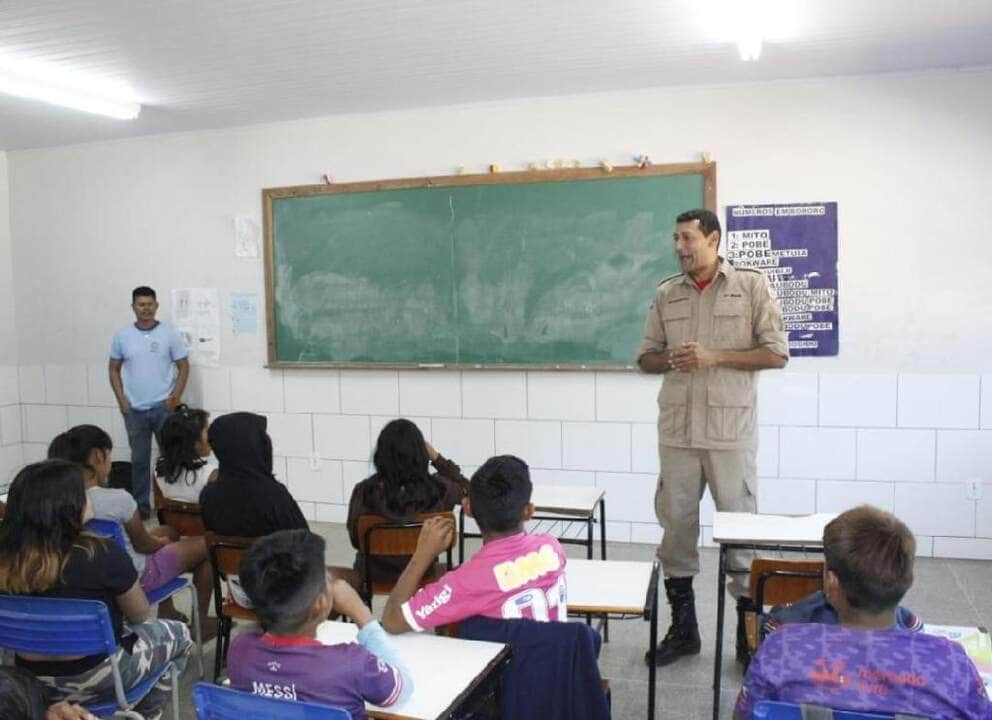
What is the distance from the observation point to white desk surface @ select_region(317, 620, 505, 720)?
171 cm

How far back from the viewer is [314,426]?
5.86 meters

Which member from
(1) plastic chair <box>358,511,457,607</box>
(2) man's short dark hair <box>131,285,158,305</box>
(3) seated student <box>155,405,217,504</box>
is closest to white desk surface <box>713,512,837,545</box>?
(1) plastic chair <box>358,511,457,607</box>

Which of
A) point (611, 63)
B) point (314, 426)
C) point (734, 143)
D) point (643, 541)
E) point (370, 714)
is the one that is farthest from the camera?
point (314, 426)

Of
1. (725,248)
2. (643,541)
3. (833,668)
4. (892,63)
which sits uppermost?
(892,63)

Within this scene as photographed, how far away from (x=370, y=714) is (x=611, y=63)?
3.59m

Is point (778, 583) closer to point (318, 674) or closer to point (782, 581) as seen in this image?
point (782, 581)

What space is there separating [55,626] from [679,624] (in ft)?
7.30

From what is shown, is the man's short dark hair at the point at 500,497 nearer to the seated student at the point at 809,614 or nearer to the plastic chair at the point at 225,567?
the seated student at the point at 809,614

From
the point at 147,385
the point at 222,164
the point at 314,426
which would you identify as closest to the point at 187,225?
the point at 222,164

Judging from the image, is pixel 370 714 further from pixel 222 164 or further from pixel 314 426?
pixel 222 164

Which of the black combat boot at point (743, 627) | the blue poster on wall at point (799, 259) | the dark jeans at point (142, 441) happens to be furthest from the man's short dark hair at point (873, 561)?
the dark jeans at point (142, 441)

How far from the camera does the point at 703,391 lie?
133 inches

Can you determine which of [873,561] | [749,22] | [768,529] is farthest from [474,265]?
[873,561]

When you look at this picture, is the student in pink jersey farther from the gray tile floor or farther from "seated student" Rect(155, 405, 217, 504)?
"seated student" Rect(155, 405, 217, 504)
